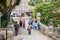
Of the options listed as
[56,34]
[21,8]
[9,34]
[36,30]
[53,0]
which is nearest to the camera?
[9,34]

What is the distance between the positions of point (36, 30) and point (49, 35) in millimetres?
5749

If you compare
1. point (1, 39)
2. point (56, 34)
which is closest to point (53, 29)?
point (56, 34)

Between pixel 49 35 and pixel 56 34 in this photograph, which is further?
pixel 49 35

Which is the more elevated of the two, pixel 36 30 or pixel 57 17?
pixel 57 17

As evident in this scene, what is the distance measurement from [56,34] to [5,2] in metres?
4.92

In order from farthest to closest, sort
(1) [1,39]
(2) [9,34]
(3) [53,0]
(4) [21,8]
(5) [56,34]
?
(4) [21,8] → (3) [53,0] → (5) [56,34] → (2) [9,34] → (1) [1,39]

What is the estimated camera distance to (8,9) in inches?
800

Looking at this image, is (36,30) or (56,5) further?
(36,30)

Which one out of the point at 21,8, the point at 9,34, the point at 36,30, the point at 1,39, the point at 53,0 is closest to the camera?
the point at 1,39

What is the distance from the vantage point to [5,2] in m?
19.3

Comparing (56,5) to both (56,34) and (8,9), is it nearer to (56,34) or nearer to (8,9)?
(56,34)

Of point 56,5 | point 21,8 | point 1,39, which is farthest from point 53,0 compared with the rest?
point 21,8

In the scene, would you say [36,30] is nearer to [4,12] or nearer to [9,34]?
[4,12]

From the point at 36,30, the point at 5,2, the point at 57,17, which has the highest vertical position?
the point at 5,2
